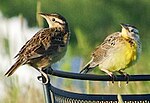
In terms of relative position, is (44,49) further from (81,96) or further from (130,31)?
(81,96)

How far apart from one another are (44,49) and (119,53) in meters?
0.41

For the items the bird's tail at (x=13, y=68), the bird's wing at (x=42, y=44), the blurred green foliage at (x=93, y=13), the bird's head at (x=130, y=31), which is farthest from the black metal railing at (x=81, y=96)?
the blurred green foliage at (x=93, y=13)

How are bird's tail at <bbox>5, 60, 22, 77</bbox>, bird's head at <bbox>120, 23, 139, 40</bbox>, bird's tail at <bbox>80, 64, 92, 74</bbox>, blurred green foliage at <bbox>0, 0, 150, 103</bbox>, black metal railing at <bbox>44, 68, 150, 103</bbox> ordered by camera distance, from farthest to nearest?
blurred green foliage at <bbox>0, 0, 150, 103</bbox>
bird's head at <bbox>120, 23, 139, 40</bbox>
bird's tail at <bbox>80, 64, 92, 74</bbox>
bird's tail at <bbox>5, 60, 22, 77</bbox>
black metal railing at <bbox>44, 68, 150, 103</bbox>

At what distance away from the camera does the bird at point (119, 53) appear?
13.1ft

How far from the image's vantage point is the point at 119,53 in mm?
4090

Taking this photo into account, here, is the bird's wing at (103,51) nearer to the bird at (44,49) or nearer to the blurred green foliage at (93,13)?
the bird at (44,49)

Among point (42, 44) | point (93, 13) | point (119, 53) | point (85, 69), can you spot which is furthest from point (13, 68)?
point (93, 13)

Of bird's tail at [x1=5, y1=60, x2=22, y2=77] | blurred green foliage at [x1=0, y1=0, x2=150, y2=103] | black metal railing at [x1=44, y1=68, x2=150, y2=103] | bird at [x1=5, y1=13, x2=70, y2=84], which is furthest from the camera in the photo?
blurred green foliage at [x1=0, y1=0, x2=150, y2=103]

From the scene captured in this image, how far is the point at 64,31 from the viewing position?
413cm

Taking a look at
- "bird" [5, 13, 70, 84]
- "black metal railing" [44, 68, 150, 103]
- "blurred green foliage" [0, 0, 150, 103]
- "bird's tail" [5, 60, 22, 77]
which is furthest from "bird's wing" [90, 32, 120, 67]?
"blurred green foliage" [0, 0, 150, 103]

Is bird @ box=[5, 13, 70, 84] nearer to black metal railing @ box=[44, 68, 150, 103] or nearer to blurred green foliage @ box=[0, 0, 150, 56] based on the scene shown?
black metal railing @ box=[44, 68, 150, 103]

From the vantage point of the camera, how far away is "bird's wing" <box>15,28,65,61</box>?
149 inches

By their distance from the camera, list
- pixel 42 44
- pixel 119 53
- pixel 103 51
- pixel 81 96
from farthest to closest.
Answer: pixel 103 51 < pixel 119 53 < pixel 42 44 < pixel 81 96

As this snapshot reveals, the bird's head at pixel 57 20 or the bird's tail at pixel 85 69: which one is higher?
the bird's head at pixel 57 20
